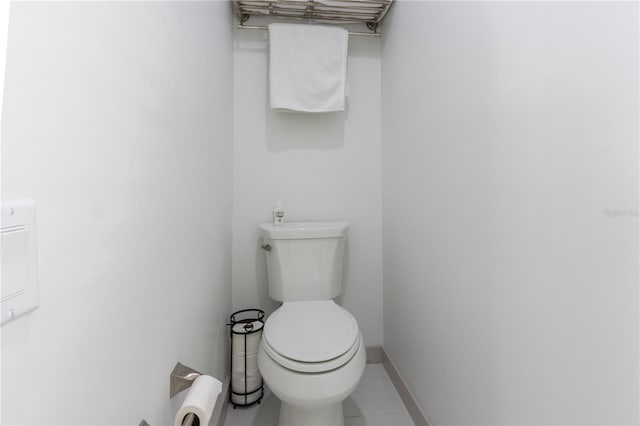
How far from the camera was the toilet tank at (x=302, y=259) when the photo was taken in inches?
59.2

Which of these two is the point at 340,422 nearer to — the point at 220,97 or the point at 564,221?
the point at 564,221

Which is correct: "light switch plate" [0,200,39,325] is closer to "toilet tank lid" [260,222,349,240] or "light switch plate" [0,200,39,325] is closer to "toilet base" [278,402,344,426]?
"toilet base" [278,402,344,426]

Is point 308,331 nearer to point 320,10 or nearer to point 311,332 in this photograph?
point 311,332

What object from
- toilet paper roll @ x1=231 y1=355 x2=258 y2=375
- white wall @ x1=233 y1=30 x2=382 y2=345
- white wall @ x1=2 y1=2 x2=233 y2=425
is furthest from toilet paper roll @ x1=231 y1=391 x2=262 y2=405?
white wall @ x1=2 y1=2 x2=233 y2=425

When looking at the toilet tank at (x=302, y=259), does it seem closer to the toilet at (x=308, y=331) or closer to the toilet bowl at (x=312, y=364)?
the toilet at (x=308, y=331)

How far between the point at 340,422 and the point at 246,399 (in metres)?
0.47

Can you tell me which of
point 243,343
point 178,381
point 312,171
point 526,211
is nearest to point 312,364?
point 178,381

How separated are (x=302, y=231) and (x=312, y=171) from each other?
15.6 inches

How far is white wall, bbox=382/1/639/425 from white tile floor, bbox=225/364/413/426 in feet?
0.62

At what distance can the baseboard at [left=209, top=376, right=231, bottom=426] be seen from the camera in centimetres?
120

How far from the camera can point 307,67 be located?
1612 millimetres

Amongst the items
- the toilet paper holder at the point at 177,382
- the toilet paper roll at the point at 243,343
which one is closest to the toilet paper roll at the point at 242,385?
the toilet paper roll at the point at 243,343

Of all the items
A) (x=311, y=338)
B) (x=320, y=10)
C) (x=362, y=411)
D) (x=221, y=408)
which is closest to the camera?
(x=311, y=338)

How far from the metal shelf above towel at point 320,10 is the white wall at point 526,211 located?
14.1 inches
